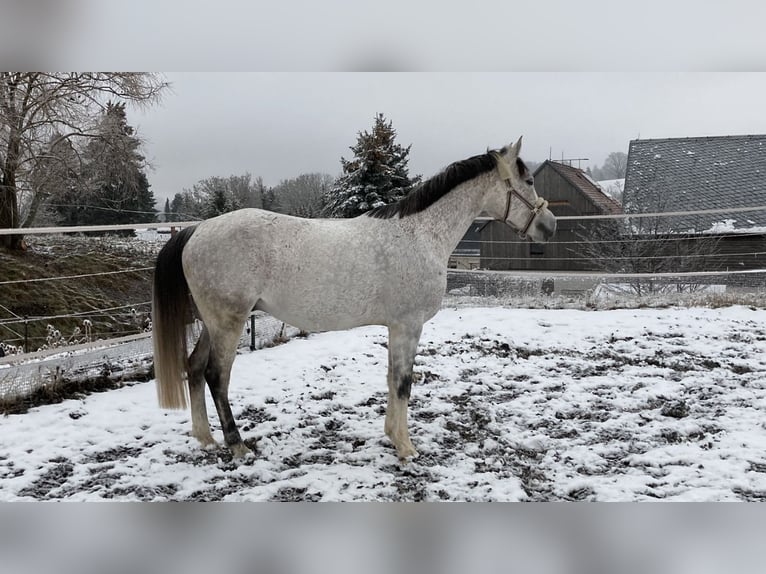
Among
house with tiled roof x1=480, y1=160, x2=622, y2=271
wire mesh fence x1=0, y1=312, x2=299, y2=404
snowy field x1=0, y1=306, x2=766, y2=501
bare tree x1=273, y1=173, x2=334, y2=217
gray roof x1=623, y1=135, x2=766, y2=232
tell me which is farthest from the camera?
gray roof x1=623, y1=135, x2=766, y2=232

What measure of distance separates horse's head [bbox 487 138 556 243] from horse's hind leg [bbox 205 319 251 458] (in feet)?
5.97

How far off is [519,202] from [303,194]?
17.2 ft

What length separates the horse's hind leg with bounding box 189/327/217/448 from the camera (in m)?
2.67

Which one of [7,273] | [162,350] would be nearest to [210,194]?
[7,273]

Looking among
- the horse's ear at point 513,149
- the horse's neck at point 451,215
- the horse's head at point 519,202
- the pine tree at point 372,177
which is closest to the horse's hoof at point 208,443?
the horse's neck at point 451,215

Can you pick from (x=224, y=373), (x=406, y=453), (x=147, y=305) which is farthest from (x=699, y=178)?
(x=224, y=373)

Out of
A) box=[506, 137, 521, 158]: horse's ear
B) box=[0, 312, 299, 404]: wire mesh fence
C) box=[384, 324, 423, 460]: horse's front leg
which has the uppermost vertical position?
box=[506, 137, 521, 158]: horse's ear

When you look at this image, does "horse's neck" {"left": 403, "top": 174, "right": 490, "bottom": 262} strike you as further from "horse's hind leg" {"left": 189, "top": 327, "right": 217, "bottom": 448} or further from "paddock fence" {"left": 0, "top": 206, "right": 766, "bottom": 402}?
"paddock fence" {"left": 0, "top": 206, "right": 766, "bottom": 402}

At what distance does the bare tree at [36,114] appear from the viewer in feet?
13.8

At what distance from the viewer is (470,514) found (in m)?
1.35

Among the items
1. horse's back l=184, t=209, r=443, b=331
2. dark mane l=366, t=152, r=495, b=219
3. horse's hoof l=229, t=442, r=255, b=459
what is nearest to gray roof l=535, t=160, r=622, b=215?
dark mane l=366, t=152, r=495, b=219

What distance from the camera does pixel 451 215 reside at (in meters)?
2.87

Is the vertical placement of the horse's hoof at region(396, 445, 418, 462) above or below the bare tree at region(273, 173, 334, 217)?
below

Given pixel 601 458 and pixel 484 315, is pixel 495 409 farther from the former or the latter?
pixel 484 315
